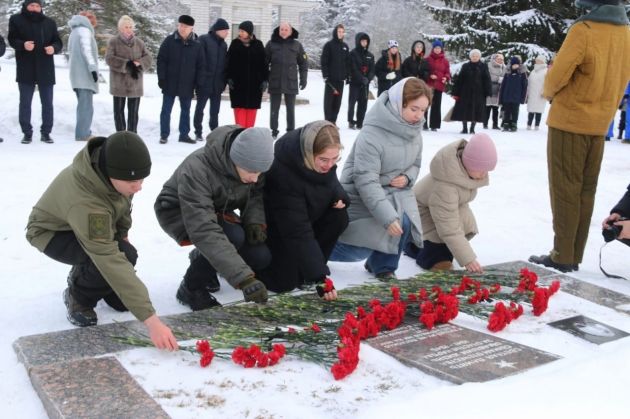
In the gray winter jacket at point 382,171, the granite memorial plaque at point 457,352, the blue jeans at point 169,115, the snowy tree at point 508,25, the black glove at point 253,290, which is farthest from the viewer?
the snowy tree at point 508,25

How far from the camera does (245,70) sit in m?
10.1

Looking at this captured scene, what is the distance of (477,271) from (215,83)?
6.46 metres

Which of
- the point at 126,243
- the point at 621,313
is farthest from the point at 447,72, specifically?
the point at 126,243

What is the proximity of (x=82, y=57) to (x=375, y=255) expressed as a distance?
6.20 metres

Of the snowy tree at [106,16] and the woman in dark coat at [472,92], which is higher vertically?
the snowy tree at [106,16]

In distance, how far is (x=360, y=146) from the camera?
460 centimetres

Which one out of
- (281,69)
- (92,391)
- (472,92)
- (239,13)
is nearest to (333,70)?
(281,69)

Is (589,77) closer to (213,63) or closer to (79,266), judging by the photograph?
(79,266)

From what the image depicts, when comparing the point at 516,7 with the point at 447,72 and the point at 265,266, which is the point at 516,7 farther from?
the point at 265,266

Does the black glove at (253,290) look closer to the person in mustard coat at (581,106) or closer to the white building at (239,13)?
the person in mustard coat at (581,106)

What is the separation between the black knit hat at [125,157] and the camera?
A: 10.2 ft

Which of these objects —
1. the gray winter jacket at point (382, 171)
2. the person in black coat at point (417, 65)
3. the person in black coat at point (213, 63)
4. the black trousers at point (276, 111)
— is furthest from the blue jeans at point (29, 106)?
the person in black coat at point (417, 65)

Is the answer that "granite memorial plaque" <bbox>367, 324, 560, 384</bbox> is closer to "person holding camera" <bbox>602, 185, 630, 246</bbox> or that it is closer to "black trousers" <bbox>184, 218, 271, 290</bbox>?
"black trousers" <bbox>184, 218, 271, 290</bbox>

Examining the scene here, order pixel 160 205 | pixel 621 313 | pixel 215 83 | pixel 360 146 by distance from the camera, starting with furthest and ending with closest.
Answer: pixel 215 83
pixel 360 146
pixel 621 313
pixel 160 205
